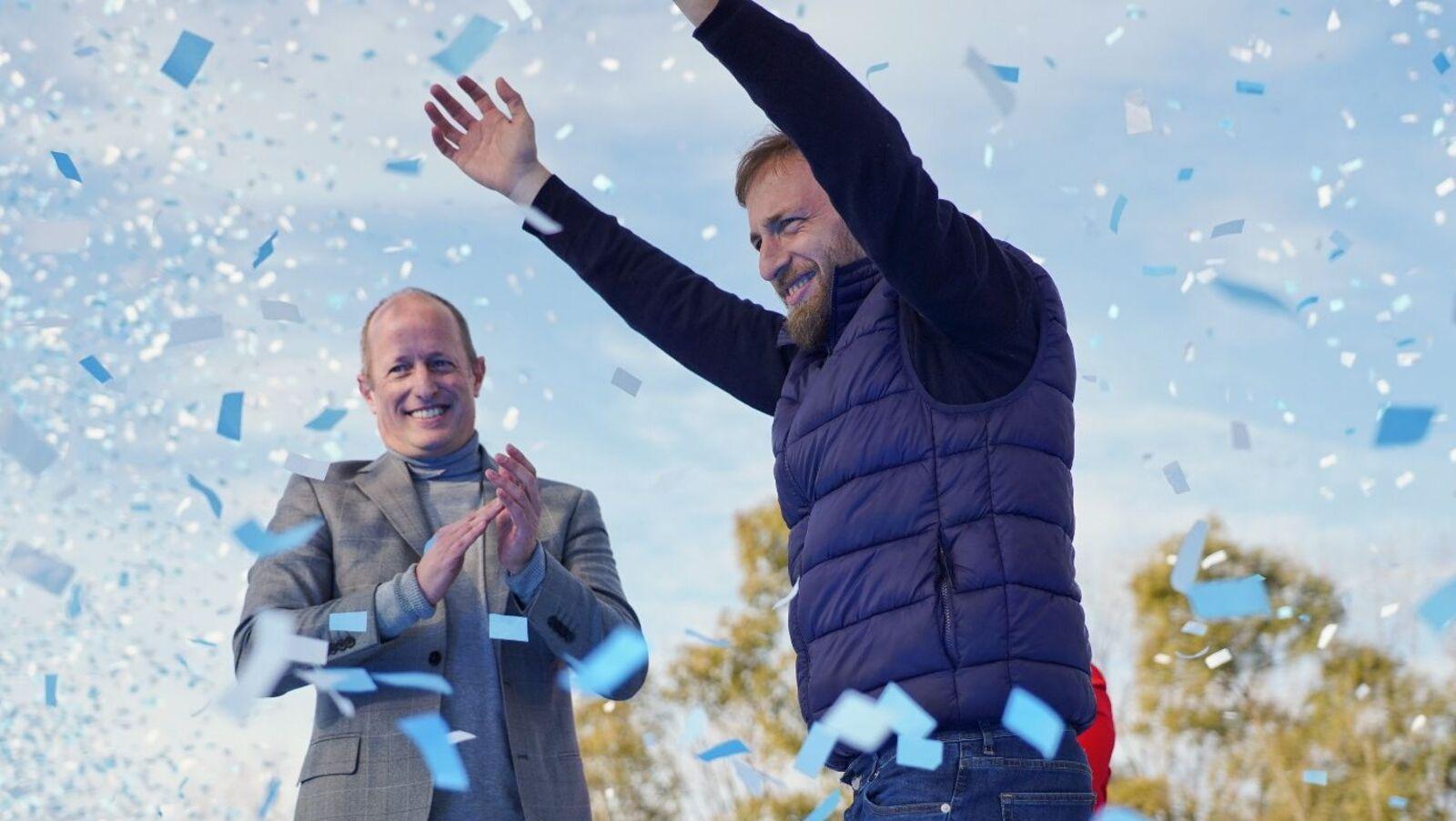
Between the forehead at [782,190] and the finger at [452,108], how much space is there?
0.64m

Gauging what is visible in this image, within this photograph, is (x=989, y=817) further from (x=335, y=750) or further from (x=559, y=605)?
(x=335, y=750)

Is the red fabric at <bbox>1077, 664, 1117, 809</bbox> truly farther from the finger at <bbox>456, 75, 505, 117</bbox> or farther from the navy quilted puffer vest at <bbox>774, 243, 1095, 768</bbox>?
the finger at <bbox>456, 75, 505, 117</bbox>

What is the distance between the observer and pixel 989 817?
192 cm

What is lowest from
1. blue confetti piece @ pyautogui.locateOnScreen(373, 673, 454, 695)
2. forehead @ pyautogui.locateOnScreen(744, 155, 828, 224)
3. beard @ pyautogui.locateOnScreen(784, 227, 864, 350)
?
blue confetti piece @ pyautogui.locateOnScreen(373, 673, 454, 695)

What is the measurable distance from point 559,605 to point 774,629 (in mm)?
10829

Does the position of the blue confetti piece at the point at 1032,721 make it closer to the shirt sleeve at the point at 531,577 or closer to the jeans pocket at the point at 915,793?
the jeans pocket at the point at 915,793

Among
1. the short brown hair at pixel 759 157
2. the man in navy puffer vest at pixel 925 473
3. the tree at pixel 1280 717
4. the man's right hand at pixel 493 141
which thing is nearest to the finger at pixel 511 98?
the man's right hand at pixel 493 141

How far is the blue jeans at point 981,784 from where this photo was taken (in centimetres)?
192

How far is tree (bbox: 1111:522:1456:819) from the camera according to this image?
11.5m

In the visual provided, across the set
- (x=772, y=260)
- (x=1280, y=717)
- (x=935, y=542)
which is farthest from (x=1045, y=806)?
(x=1280, y=717)

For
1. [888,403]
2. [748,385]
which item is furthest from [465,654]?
[888,403]

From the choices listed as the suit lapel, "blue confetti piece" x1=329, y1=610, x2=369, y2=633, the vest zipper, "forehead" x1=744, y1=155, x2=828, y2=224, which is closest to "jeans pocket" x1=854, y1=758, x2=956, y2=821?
the vest zipper

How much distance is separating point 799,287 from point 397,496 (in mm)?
1064

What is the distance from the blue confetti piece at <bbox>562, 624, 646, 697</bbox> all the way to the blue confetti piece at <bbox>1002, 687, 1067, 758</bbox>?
112 cm
